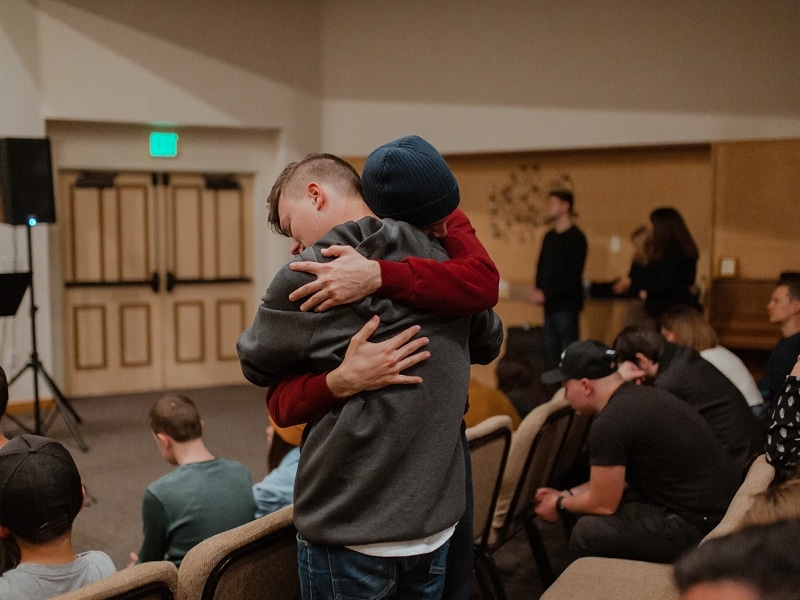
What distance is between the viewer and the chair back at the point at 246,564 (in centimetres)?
142

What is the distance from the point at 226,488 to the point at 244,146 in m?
5.12

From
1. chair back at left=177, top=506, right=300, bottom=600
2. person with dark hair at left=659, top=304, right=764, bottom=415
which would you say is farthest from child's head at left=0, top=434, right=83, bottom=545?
person with dark hair at left=659, top=304, right=764, bottom=415

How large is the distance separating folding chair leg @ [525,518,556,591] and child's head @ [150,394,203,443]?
1268 mm

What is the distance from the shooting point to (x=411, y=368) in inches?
50.8

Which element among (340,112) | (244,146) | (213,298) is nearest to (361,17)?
(340,112)

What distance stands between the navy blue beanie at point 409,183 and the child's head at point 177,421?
1.34 m

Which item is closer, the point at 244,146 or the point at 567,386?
the point at 567,386

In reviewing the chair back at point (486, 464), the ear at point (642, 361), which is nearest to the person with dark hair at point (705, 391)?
the ear at point (642, 361)

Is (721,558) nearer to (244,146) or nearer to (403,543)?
(403,543)

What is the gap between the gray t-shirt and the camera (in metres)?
1.52

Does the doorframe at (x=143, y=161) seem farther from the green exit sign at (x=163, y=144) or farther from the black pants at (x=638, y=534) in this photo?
the black pants at (x=638, y=534)

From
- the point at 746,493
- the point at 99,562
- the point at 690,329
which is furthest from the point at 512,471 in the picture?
the point at 99,562

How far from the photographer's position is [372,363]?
1.22 meters

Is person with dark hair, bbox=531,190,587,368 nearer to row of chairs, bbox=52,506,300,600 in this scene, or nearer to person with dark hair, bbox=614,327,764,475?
person with dark hair, bbox=614,327,764,475
